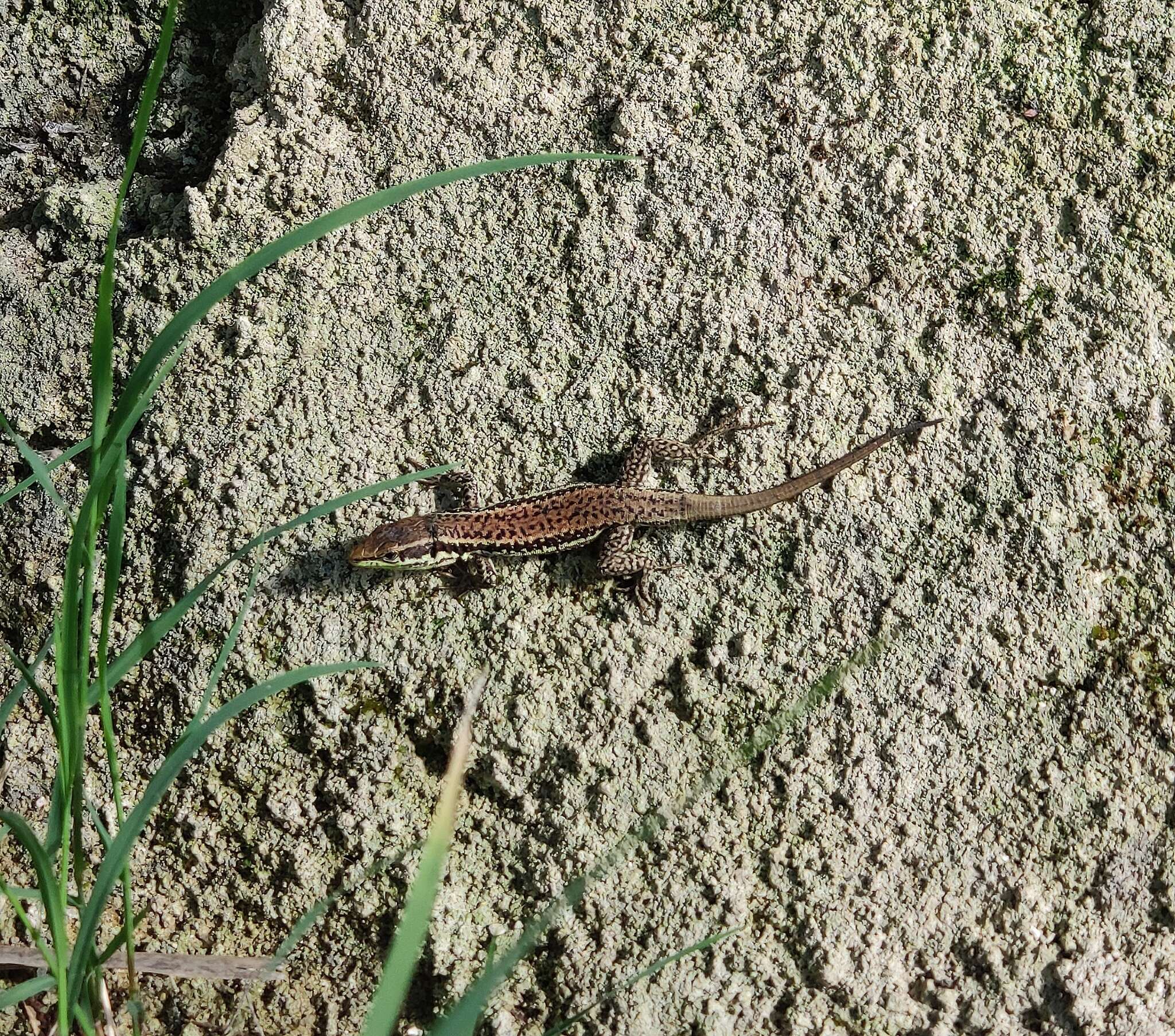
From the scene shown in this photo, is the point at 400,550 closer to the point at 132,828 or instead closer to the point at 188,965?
the point at 132,828

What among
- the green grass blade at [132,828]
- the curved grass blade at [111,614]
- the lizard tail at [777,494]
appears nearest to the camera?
the green grass blade at [132,828]

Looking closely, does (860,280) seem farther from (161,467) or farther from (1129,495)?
(161,467)

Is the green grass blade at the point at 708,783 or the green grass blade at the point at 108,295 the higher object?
the green grass blade at the point at 108,295

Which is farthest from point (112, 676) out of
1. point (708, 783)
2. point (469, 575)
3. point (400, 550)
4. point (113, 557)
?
point (708, 783)

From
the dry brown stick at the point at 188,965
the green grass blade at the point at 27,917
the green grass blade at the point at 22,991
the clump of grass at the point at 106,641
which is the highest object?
the clump of grass at the point at 106,641

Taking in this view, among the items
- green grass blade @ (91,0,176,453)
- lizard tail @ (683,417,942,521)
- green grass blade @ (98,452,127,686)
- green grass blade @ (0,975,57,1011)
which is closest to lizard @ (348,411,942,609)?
lizard tail @ (683,417,942,521)

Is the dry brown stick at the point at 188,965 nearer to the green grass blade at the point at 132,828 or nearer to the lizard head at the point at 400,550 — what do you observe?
the green grass blade at the point at 132,828

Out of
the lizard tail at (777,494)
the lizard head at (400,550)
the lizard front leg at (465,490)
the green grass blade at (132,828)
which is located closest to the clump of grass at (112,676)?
the green grass blade at (132,828)

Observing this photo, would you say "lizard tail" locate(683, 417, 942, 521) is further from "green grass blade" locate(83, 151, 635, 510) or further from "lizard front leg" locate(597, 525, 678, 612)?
"green grass blade" locate(83, 151, 635, 510)

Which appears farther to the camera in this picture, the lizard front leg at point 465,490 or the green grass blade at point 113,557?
the lizard front leg at point 465,490
